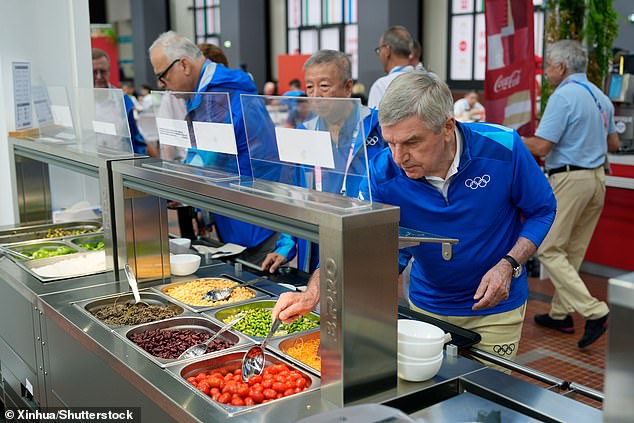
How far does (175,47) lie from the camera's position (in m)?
3.23

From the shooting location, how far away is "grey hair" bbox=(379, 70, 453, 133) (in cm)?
182

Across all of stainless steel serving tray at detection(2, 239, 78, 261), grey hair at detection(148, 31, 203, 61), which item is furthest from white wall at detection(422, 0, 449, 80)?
stainless steel serving tray at detection(2, 239, 78, 261)

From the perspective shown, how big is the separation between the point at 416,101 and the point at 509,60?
10.4 feet

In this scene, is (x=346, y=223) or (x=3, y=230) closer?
(x=346, y=223)

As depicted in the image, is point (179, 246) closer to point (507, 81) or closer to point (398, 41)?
point (398, 41)

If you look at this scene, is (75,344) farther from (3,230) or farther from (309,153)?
(3,230)

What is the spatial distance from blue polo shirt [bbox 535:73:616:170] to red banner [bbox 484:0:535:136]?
0.93ft

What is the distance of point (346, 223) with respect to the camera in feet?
4.69

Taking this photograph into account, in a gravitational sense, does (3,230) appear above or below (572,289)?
above

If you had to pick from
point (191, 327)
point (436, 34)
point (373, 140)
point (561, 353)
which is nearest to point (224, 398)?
point (191, 327)

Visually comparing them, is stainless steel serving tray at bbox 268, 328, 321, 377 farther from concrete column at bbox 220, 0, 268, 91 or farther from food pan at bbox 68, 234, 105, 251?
concrete column at bbox 220, 0, 268, 91

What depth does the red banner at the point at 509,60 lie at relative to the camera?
4633mm

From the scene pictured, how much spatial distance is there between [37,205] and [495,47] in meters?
3.11

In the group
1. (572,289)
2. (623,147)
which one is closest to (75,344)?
(572,289)
